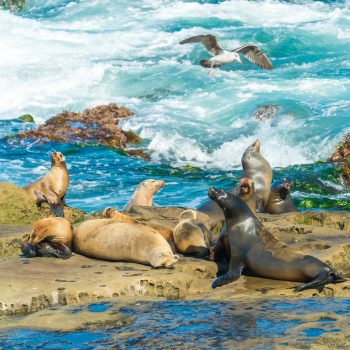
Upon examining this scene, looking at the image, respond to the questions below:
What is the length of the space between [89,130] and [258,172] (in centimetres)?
810

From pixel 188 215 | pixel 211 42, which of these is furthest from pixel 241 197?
pixel 211 42

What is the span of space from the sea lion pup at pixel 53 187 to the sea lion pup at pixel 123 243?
12.0ft

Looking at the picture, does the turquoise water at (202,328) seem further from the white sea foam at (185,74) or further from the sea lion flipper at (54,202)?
the white sea foam at (185,74)

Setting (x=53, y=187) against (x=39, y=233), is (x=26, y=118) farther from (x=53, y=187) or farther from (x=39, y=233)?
(x=39, y=233)

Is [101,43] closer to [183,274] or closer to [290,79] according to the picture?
[290,79]

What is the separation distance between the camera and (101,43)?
97.8ft

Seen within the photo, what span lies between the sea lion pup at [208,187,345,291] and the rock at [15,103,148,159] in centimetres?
A: 977

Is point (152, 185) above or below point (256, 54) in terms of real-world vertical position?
below

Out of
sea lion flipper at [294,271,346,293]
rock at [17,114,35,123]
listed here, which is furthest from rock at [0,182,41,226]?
rock at [17,114,35,123]

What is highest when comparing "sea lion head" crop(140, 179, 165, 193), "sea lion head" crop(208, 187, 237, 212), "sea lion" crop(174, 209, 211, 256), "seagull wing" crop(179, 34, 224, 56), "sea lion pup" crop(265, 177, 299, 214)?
"seagull wing" crop(179, 34, 224, 56)

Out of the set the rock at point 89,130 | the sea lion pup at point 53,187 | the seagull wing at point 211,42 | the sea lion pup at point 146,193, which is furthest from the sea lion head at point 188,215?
the rock at point 89,130

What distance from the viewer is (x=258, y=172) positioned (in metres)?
11.3

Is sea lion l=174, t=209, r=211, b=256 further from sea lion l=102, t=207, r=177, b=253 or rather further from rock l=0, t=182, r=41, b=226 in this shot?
rock l=0, t=182, r=41, b=226

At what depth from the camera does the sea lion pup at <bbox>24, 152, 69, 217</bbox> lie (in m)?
11.4
